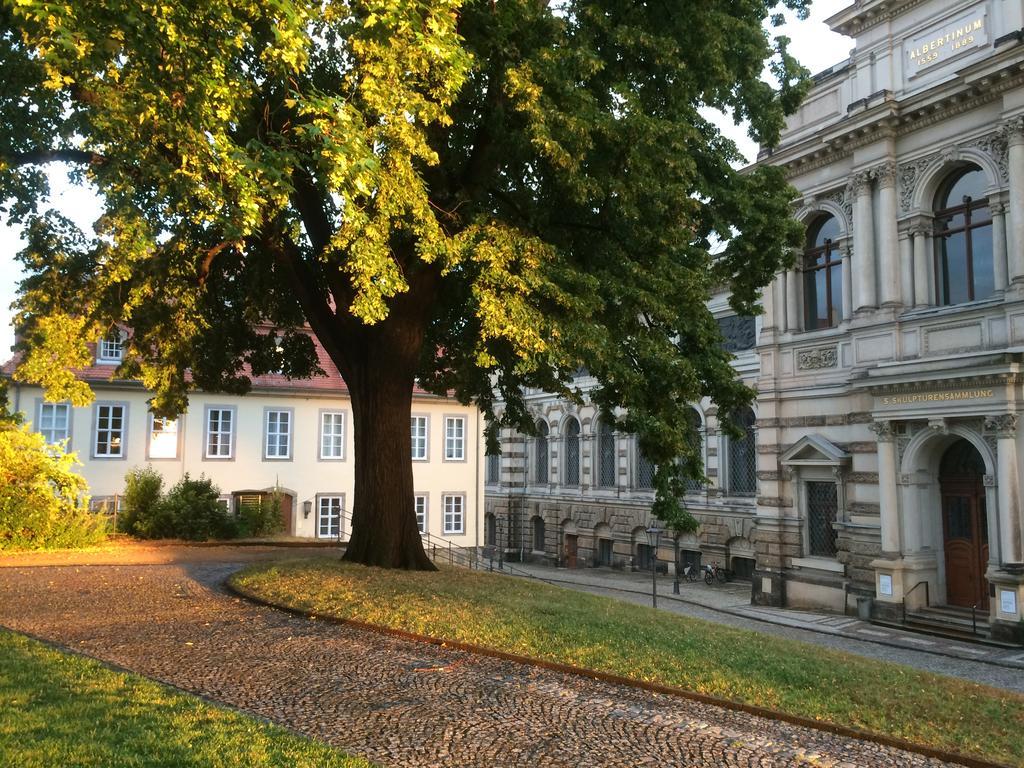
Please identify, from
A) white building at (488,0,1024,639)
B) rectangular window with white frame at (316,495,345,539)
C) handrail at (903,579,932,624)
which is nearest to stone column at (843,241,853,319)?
white building at (488,0,1024,639)

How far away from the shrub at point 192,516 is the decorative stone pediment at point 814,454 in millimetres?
15979

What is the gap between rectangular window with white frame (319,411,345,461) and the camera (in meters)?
31.3

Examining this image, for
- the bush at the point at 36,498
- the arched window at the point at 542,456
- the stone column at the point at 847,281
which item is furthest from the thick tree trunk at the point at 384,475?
the arched window at the point at 542,456

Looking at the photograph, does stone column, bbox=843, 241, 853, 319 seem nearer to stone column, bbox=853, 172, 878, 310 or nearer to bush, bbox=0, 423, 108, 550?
stone column, bbox=853, 172, 878, 310

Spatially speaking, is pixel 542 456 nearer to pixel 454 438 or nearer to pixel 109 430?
pixel 454 438

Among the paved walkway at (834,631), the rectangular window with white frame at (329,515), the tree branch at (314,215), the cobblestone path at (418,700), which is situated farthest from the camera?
the rectangular window with white frame at (329,515)

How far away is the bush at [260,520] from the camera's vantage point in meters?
24.2

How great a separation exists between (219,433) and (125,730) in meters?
24.9

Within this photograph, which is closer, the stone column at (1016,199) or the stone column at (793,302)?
the stone column at (1016,199)

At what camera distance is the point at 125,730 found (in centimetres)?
583

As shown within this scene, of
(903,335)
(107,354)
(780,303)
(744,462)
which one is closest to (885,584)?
(903,335)

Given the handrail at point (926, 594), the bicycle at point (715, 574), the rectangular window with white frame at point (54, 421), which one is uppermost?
the rectangular window with white frame at point (54, 421)

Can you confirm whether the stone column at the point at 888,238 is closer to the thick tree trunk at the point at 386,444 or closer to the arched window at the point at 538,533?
the thick tree trunk at the point at 386,444

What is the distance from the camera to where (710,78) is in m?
13.2
